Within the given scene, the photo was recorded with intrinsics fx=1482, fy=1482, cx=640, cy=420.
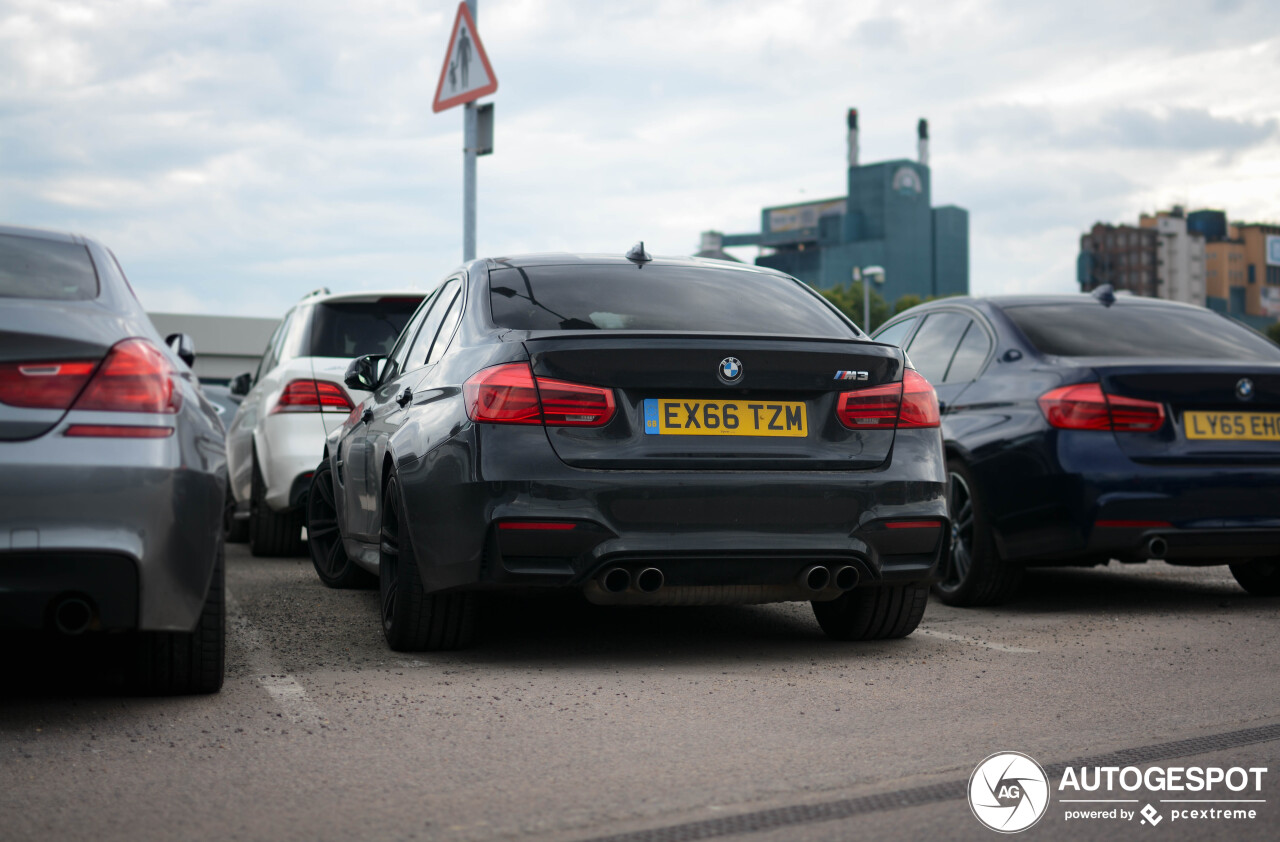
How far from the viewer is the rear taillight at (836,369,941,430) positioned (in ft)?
16.5

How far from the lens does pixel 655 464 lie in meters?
4.80

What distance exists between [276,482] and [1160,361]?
516 cm

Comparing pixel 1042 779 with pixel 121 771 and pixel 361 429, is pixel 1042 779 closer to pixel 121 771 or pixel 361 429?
pixel 121 771

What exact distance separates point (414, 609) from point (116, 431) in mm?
1538

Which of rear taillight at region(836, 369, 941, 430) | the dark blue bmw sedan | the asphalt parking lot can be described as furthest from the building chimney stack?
rear taillight at region(836, 369, 941, 430)

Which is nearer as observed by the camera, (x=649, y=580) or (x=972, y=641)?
(x=649, y=580)

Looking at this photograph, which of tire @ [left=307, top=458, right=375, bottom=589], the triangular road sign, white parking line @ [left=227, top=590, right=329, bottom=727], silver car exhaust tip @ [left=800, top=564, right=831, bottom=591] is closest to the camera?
white parking line @ [left=227, top=590, right=329, bottom=727]

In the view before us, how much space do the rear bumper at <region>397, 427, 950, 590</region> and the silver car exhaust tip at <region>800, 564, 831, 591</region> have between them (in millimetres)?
25

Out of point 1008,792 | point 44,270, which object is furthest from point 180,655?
point 1008,792

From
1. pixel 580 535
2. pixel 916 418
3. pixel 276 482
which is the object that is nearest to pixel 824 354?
pixel 916 418

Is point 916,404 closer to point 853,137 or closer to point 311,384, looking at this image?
point 311,384

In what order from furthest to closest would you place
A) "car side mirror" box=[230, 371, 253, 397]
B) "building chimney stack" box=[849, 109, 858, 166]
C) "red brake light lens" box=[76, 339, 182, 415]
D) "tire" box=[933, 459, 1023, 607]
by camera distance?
"building chimney stack" box=[849, 109, 858, 166] < "car side mirror" box=[230, 371, 253, 397] < "tire" box=[933, 459, 1023, 607] < "red brake light lens" box=[76, 339, 182, 415]

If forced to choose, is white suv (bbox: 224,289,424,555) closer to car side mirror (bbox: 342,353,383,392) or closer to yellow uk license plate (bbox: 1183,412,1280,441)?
car side mirror (bbox: 342,353,383,392)

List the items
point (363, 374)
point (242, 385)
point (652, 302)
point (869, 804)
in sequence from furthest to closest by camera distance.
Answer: point (242, 385), point (363, 374), point (652, 302), point (869, 804)
